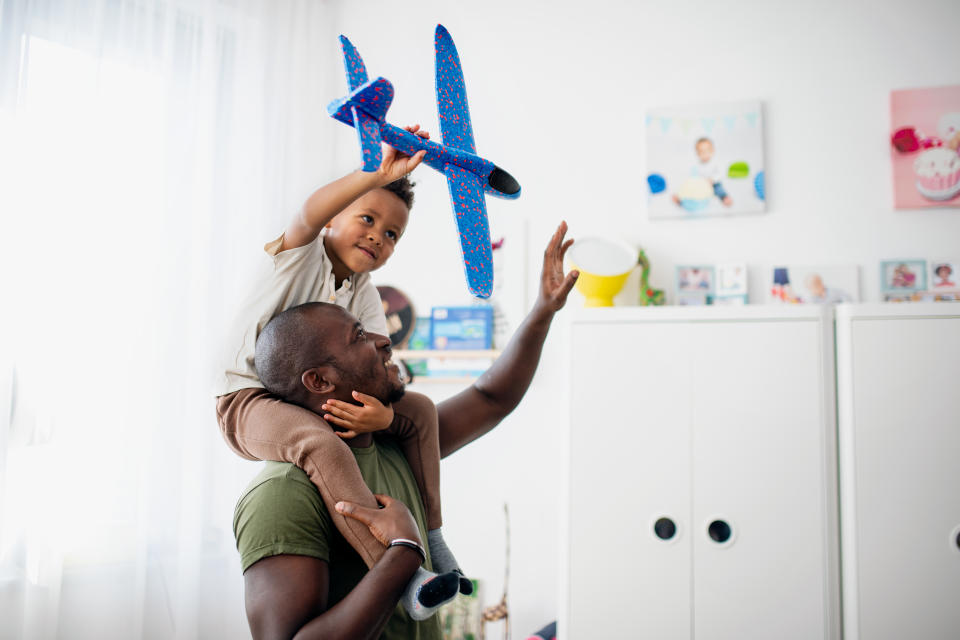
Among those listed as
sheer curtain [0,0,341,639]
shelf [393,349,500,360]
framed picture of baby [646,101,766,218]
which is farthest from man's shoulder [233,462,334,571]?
framed picture of baby [646,101,766,218]

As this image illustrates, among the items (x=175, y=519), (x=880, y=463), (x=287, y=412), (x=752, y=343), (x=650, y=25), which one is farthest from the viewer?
(x=650, y=25)

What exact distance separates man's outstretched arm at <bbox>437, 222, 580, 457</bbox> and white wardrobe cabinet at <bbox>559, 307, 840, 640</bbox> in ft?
2.61

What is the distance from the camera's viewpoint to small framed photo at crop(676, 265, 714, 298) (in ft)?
8.02

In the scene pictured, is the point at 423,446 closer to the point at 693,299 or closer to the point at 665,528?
the point at 665,528

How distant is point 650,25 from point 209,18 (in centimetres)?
163

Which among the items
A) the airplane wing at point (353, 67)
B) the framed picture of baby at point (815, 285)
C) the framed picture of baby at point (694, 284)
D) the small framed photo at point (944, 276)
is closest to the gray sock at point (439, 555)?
the airplane wing at point (353, 67)

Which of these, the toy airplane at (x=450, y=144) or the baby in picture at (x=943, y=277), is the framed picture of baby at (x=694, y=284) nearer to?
the baby in picture at (x=943, y=277)

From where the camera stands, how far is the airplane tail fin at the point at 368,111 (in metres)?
0.78

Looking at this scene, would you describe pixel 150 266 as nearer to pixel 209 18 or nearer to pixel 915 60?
pixel 209 18

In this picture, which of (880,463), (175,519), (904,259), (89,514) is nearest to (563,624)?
(880,463)

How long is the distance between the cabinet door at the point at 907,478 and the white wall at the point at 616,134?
500 millimetres

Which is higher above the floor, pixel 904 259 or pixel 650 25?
pixel 650 25

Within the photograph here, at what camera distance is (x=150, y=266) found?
2.06 meters

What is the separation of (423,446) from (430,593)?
Result: 13.0 inches
